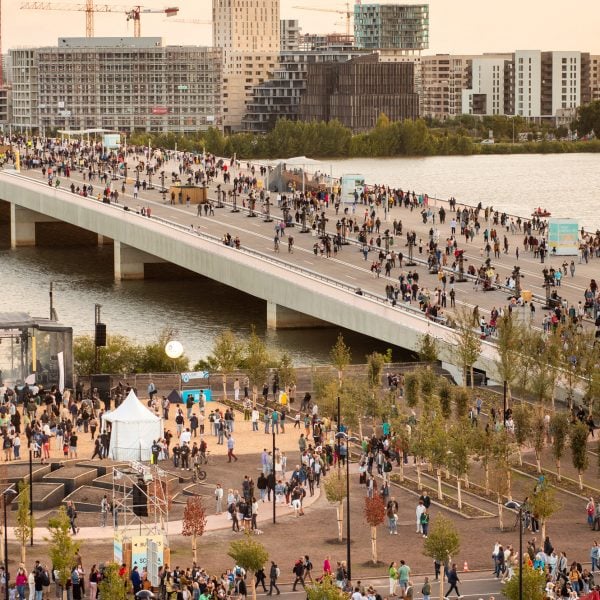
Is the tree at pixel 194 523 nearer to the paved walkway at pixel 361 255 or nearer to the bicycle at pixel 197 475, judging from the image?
the bicycle at pixel 197 475

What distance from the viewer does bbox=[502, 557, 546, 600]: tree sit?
99.5 ft

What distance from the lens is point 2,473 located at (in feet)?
134

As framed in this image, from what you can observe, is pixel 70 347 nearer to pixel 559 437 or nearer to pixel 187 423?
pixel 187 423

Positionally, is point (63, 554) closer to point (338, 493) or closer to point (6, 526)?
point (6, 526)

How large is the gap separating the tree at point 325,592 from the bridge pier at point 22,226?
80326mm

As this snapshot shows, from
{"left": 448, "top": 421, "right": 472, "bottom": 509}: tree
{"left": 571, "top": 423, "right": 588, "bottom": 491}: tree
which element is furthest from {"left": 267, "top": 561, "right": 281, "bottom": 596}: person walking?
{"left": 571, "top": 423, "right": 588, "bottom": 491}: tree

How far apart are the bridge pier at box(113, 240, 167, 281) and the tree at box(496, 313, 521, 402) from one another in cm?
4009

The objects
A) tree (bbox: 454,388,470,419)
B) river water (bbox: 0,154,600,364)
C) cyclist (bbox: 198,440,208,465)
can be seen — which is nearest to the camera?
cyclist (bbox: 198,440,208,465)

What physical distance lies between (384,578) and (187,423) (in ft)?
49.4

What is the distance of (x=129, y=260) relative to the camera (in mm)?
90750

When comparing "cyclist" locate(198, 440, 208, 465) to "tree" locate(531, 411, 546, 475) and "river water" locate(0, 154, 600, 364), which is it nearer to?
"tree" locate(531, 411, 546, 475)

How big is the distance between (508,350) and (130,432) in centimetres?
1186

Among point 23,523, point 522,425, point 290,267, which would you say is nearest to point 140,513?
point 23,523

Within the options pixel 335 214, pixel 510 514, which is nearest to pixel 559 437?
pixel 510 514
